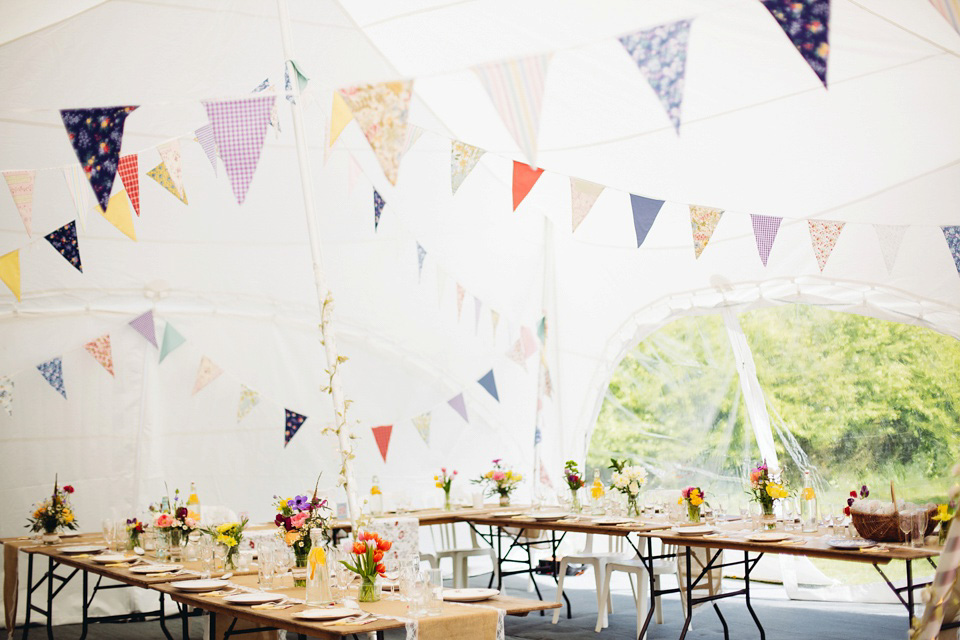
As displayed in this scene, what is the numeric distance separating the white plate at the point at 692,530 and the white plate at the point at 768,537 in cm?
29

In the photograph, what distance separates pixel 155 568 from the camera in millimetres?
4676

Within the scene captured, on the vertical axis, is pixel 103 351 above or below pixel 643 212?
below

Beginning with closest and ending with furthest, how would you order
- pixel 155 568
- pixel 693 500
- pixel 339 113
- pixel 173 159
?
pixel 155 568 < pixel 339 113 < pixel 693 500 < pixel 173 159

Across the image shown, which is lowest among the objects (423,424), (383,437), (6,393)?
(383,437)

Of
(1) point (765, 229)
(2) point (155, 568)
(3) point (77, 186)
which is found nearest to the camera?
(2) point (155, 568)

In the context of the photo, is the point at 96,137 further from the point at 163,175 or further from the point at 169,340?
the point at 169,340

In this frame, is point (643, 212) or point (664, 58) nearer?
point (664, 58)

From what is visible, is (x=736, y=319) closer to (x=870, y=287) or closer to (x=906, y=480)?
(x=870, y=287)

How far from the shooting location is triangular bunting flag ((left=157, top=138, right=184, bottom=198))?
5.77 metres

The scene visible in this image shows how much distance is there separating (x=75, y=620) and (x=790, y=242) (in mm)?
6266

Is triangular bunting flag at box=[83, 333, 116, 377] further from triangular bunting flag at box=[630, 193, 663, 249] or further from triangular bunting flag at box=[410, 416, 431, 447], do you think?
triangular bunting flag at box=[630, 193, 663, 249]

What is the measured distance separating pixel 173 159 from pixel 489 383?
4.01 m

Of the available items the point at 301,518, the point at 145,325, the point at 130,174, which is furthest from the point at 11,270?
the point at 301,518

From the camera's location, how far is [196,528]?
5230mm
